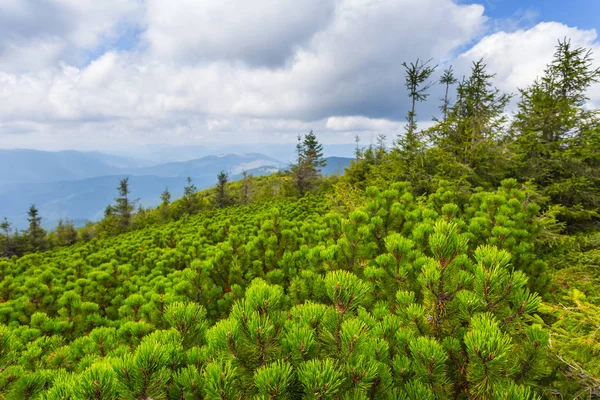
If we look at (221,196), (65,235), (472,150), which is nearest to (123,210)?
(65,235)

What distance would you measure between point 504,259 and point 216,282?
4.38 metres

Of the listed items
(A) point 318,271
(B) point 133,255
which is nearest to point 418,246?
(A) point 318,271

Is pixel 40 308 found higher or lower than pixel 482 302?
lower

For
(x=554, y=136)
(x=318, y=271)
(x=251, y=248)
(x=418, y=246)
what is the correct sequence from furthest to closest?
1. (x=554, y=136)
2. (x=251, y=248)
3. (x=318, y=271)
4. (x=418, y=246)

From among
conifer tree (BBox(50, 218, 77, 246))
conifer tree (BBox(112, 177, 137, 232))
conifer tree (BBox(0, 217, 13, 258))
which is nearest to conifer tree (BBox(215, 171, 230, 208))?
conifer tree (BBox(112, 177, 137, 232))

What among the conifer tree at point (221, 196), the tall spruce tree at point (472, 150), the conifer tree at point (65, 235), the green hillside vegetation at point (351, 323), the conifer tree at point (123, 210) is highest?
the tall spruce tree at point (472, 150)

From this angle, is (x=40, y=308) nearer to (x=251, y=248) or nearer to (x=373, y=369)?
(x=251, y=248)

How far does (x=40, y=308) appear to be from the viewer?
605 centimetres

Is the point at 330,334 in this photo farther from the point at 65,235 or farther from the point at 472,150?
the point at 65,235

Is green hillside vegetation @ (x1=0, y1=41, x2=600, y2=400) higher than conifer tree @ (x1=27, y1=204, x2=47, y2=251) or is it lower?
higher

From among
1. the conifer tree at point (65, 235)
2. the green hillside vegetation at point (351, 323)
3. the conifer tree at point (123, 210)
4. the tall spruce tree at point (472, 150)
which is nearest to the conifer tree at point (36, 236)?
the conifer tree at point (65, 235)

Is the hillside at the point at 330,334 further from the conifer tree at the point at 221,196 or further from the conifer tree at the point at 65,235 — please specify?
the conifer tree at the point at 65,235

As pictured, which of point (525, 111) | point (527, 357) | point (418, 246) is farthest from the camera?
point (525, 111)

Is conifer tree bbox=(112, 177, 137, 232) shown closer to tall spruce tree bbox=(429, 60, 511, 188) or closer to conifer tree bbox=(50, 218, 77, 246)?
conifer tree bbox=(50, 218, 77, 246)
